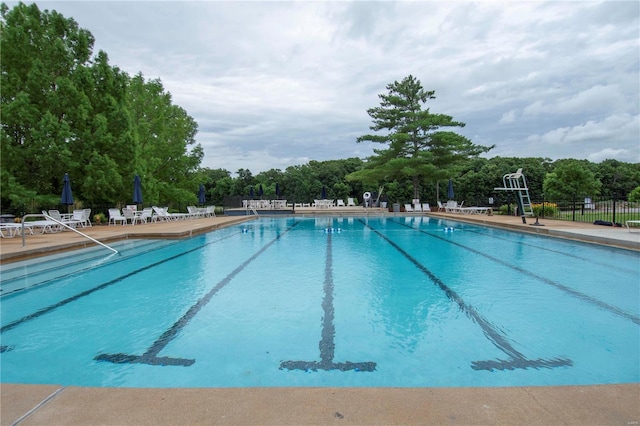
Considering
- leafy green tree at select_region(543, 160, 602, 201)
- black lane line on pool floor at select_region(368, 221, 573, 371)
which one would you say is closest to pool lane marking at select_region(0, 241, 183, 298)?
black lane line on pool floor at select_region(368, 221, 573, 371)

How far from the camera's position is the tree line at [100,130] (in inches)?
550

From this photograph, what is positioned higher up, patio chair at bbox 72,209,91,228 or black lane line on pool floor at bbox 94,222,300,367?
patio chair at bbox 72,209,91,228

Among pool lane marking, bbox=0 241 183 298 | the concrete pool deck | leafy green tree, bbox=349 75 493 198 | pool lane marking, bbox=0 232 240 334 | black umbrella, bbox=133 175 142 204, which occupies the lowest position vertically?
pool lane marking, bbox=0 232 240 334

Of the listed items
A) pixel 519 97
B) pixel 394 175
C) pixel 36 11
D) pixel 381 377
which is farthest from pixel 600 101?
pixel 36 11

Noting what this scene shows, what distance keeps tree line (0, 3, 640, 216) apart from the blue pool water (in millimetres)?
8619

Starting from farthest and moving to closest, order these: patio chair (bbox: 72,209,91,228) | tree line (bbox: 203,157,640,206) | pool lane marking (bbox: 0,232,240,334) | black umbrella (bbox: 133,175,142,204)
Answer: tree line (bbox: 203,157,640,206), black umbrella (bbox: 133,175,142,204), patio chair (bbox: 72,209,91,228), pool lane marking (bbox: 0,232,240,334)

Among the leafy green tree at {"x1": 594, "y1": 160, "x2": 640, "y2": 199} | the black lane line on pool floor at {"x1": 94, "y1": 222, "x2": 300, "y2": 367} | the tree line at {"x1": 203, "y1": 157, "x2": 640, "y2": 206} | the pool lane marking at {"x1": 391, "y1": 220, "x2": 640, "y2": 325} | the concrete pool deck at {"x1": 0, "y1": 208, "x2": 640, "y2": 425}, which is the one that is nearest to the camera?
the concrete pool deck at {"x1": 0, "y1": 208, "x2": 640, "y2": 425}

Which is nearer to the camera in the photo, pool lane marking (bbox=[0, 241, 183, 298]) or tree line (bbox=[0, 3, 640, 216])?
pool lane marking (bbox=[0, 241, 183, 298])

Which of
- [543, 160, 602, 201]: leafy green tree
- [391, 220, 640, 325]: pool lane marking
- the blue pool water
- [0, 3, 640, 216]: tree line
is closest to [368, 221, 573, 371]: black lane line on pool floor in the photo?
the blue pool water

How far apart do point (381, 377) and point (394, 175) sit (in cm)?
2311

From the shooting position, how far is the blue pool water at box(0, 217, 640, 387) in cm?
288

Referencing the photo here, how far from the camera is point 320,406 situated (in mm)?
1838

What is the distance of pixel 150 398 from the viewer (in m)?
1.96

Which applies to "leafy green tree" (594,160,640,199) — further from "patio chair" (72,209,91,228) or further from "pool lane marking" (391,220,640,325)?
"patio chair" (72,209,91,228)
